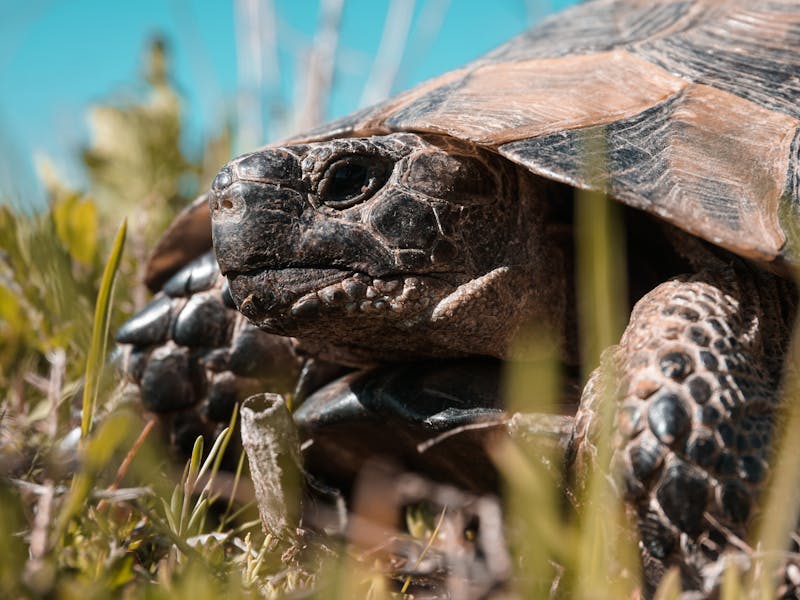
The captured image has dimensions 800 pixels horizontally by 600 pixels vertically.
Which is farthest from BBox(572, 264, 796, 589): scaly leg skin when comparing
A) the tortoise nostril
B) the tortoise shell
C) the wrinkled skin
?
the tortoise nostril

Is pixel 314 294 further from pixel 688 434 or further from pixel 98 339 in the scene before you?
pixel 688 434

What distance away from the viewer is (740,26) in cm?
254

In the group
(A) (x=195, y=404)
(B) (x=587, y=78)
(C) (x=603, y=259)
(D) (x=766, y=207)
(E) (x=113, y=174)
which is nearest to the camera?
(C) (x=603, y=259)

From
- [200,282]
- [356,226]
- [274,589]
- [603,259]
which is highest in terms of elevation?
[603,259]

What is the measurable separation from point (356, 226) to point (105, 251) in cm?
231

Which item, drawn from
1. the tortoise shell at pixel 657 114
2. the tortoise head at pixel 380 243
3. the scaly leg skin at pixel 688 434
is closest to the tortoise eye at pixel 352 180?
the tortoise head at pixel 380 243

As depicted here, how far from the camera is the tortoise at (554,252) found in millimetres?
1524

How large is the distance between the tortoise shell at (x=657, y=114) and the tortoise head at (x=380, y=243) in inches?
6.6

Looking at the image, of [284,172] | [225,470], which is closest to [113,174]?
[225,470]

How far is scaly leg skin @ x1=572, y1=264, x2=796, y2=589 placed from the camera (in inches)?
57.3

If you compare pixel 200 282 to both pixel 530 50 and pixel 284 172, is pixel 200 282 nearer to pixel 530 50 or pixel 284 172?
pixel 284 172

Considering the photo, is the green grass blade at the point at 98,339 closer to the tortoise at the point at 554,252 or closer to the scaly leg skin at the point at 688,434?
the tortoise at the point at 554,252

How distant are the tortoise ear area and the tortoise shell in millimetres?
90

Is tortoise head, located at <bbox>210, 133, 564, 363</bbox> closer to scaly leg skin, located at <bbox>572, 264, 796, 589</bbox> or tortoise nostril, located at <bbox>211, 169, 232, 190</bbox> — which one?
tortoise nostril, located at <bbox>211, 169, 232, 190</bbox>
